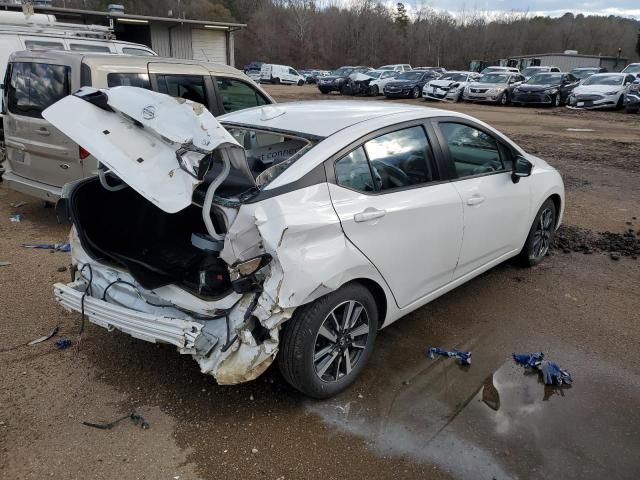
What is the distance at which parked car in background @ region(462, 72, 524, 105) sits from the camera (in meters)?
24.4

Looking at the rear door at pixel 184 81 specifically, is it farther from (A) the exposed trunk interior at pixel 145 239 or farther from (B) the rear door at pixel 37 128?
(A) the exposed trunk interior at pixel 145 239

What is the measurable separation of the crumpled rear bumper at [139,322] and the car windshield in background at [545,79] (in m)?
25.1

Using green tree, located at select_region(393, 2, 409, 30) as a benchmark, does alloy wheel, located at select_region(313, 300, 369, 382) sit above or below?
below

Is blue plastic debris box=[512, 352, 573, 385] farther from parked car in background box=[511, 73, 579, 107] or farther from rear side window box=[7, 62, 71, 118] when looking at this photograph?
parked car in background box=[511, 73, 579, 107]

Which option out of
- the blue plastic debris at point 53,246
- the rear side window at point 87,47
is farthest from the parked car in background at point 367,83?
the blue plastic debris at point 53,246

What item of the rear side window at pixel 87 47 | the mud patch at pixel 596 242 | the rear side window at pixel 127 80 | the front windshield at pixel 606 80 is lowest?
the mud patch at pixel 596 242

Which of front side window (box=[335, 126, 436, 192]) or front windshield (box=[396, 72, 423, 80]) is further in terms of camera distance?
front windshield (box=[396, 72, 423, 80])

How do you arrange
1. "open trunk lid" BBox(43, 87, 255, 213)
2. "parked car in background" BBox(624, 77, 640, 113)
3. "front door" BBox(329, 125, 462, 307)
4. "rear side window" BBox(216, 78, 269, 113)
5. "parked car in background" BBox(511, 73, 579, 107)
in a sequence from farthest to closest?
"parked car in background" BBox(511, 73, 579, 107) → "parked car in background" BBox(624, 77, 640, 113) → "rear side window" BBox(216, 78, 269, 113) → "front door" BBox(329, 125, 462, 307) → "open trunk lid" BBox(43, 87, 255, 213)

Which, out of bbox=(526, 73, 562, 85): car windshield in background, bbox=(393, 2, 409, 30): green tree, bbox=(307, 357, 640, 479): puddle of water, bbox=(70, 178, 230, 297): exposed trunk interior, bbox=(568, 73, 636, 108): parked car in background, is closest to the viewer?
bbox=(307, 357, 640, 479): puddle of water

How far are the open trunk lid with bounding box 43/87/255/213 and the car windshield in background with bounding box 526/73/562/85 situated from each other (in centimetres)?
2472

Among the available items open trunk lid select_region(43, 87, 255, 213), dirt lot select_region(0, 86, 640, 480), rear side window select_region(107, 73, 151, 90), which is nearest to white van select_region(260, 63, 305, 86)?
rear side window select_region(107, 73, 151, 90)

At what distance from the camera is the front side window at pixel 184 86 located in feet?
20.1

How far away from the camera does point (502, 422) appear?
296cm

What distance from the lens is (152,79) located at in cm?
598
